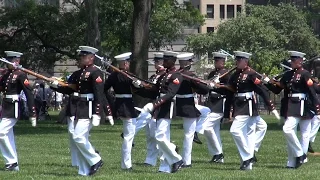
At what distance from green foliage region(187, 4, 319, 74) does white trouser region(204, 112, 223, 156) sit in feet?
130

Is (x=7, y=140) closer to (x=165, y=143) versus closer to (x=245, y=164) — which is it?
(x=165, y=143)

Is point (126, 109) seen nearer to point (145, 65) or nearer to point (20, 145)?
point (20, 145)

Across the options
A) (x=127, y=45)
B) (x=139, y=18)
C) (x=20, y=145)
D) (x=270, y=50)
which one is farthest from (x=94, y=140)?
(x=270, y=50)

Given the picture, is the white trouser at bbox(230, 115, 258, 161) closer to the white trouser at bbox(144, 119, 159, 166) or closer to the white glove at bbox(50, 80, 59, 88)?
the white trouser at bbox(144, 119, 159, 166)

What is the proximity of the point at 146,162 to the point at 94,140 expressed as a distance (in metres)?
8.31

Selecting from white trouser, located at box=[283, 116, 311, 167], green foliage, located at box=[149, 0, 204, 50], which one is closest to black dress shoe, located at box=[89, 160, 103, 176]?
white trouser, located at box=[283, 116, 311, 167]

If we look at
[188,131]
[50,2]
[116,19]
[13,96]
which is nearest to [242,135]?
[188,131]

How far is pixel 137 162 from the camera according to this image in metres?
19.0

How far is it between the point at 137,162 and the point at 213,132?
1669mm

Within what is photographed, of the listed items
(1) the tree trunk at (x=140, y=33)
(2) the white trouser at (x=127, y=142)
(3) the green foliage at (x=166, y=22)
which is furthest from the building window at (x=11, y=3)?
(2) the white trouser at (x=127, y=142)

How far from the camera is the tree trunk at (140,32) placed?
33750 millimetres

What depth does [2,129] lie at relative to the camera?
656 inches

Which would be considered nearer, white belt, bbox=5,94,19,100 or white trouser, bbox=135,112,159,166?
white belt, bbox=5,94,19,100

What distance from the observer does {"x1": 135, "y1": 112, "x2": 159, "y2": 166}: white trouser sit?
60.3 ft
